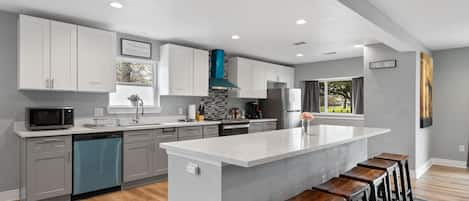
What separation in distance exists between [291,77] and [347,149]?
13.5ft

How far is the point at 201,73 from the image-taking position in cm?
510

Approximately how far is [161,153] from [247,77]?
266 centimetres

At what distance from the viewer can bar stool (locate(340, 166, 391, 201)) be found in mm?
2400

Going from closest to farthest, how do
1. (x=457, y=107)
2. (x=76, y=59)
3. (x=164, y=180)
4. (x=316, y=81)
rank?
(x=76, y=59)
(x=164, y=180)
(x=457, y=107)
(x=316, y=81)

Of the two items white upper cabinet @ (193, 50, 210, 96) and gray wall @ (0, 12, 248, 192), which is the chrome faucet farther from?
gray wall @ (0, 12, 248, 192)

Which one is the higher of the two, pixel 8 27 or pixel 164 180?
pixel 8 27

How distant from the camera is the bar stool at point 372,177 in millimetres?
2400

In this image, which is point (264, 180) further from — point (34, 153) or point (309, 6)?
point (34, 153)

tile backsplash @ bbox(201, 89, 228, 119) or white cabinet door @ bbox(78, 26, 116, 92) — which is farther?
tile backsplash @ bbox(201, 89, 228, 119)

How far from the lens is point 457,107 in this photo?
5367mm

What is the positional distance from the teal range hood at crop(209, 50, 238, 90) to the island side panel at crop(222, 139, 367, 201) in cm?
274

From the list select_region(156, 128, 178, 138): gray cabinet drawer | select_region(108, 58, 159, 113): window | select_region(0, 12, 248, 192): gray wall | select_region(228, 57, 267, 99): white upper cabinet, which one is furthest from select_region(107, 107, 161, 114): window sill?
select_region(228, 57, 267, 99): white upper cabinet

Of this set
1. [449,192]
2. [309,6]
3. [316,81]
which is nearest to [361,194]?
[309,6]

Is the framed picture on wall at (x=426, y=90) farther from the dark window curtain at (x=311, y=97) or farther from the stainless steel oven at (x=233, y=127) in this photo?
the stainless steel oven at (x=233, y=127)
